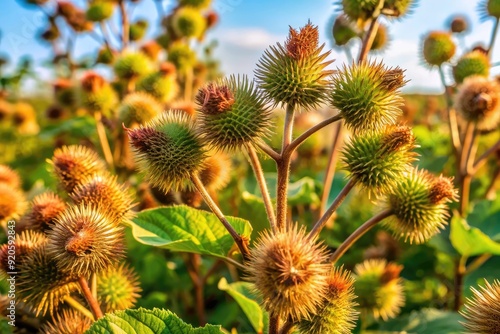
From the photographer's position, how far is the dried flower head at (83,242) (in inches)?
68.4

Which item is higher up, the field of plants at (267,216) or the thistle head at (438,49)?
the thistle head at (438,49)

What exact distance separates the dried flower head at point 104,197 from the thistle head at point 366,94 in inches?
38.9

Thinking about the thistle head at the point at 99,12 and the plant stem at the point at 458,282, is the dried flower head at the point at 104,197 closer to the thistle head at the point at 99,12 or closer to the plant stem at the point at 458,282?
the plant stem at the point at 458,282

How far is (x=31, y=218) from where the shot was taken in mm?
2207

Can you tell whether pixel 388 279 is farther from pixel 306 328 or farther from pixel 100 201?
pixel 100 201

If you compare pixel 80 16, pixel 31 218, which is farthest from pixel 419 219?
pixel 80 16

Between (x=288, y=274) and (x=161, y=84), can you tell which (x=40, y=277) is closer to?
(x=288, y=274)

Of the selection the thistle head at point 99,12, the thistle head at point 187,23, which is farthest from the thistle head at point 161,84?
the thistle head at point 99,12

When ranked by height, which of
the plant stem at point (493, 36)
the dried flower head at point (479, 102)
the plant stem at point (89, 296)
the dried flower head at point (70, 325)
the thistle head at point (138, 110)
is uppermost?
the plant stem at point (493, 36)

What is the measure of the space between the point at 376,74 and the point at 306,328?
0.99 m

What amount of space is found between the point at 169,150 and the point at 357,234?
2.83 ft

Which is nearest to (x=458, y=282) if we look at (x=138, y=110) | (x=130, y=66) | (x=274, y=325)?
(x=274, y=325)

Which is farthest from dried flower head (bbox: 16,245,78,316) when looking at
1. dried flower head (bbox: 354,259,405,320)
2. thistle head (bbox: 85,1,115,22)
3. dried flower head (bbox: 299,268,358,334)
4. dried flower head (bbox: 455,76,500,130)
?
thistle head (bbox: 85,1,115,22)

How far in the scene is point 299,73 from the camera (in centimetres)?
183
